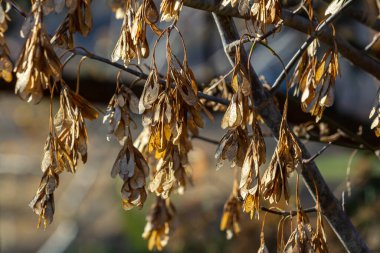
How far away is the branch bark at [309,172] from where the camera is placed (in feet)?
7.42

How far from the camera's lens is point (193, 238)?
20.9ft

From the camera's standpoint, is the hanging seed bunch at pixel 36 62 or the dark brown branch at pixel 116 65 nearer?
the hanging seed bunch at pixel 36 62

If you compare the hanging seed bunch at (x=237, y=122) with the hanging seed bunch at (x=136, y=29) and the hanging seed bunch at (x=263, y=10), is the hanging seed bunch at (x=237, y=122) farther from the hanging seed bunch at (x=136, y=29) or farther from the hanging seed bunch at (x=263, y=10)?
the hanging seed bunch at (x=136, y=29)

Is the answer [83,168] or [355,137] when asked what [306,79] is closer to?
[355,137]

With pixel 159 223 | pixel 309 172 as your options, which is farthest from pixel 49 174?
pixel 159 223

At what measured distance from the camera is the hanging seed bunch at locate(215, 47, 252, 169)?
1.74 metres

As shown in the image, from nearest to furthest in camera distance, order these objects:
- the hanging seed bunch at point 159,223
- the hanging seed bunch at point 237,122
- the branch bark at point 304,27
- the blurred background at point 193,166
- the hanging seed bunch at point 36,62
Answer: the hanging seed bunch at point 36,62 → the hanging seed bunch at point 237,122 → the branch bark at point 304,27 → the hanging seed bunch at point 159,223 → the blurred background at point 193,166

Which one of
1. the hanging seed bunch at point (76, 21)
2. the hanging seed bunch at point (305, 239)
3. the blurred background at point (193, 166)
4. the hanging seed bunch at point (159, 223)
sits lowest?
the blurred background at point (193, 166)

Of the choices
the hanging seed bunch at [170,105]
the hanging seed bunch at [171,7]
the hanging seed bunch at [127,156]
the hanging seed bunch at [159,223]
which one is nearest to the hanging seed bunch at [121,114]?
the hanging seed bunch at [127,156]

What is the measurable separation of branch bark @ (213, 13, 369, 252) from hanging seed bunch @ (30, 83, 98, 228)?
0.53 meters

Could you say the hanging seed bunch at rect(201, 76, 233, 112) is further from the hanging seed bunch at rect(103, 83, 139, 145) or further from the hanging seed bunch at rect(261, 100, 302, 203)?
the hanging seed bunch at rect(261, 100, 302, 203)

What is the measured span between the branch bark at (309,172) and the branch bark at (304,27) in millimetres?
156

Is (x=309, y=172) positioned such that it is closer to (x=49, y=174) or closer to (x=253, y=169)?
(x=253, y=169)

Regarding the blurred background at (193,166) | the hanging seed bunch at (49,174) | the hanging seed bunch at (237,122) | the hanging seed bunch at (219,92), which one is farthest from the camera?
the blurred background at (193,166)
